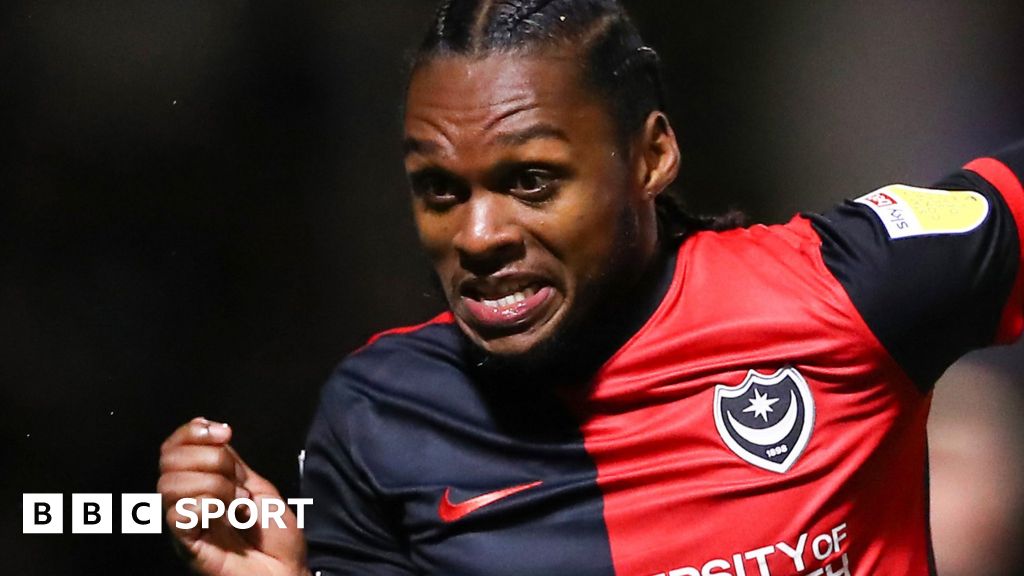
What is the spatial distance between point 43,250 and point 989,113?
3.13 feet

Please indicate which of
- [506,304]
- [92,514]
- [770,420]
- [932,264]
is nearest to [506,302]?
[506,304]

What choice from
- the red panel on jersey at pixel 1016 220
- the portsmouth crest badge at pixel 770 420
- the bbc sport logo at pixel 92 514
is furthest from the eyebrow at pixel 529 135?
the bbc sport logo at pixel 92 514

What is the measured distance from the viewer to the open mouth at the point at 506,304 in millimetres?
935

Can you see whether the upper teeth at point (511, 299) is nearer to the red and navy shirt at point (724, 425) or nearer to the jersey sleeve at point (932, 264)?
the red and navy shirt at point (724, 425)

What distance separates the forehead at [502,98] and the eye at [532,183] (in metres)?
0.03

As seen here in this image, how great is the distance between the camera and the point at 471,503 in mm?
994

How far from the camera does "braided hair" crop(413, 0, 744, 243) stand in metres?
0.93

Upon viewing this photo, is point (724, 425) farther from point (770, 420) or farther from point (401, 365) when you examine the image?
point (401, 365)

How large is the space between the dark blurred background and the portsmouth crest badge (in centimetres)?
36

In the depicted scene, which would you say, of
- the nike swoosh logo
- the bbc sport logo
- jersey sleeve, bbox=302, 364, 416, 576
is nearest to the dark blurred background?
the bbc sport logo

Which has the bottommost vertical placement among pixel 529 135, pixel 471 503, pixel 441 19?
pixel 471 503

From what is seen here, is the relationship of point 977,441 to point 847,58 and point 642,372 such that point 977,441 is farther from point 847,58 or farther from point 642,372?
point 642,372

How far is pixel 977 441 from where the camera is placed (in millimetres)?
1346

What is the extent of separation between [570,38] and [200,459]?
1.37 feet
